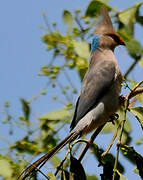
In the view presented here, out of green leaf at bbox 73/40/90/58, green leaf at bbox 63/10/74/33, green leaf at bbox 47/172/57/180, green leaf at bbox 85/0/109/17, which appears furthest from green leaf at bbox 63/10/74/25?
green leaf at bbox 47/172/57/180

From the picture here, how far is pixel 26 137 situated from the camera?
3.50 m

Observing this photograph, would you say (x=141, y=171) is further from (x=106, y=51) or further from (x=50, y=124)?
(x=106, y=51)

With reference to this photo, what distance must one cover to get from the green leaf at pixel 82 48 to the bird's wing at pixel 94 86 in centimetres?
38

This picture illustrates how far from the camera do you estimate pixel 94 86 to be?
3.85 m

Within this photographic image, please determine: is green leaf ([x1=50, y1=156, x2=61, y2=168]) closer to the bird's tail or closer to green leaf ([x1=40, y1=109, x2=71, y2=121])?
the bird's tail

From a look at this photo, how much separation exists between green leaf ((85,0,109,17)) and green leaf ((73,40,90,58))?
387 mm

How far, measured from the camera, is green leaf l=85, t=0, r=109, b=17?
3.75 m

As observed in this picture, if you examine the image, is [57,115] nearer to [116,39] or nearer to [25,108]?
[25,108]

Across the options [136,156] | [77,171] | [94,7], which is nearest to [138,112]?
[136,156]

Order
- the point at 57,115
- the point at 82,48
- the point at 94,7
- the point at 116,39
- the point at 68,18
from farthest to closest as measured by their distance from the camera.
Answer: the point at 116,39 < the point at 68,18 < the point at 94,7 < the point at 82,48 < the point at 57,115

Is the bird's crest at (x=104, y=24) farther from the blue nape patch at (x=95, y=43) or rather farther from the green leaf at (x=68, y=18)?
the green leaf at (x=68, y=18)

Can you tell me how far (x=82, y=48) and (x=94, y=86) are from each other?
475 millimetres

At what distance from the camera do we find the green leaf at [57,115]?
3380 mm

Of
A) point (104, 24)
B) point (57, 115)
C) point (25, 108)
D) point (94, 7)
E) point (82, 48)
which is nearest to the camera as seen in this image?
point (57, 115)
